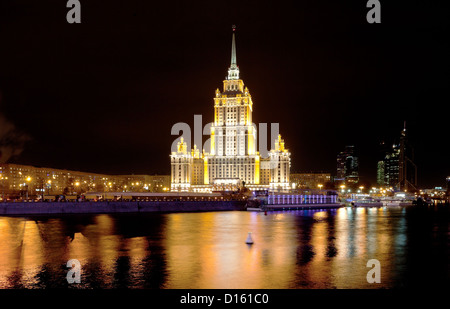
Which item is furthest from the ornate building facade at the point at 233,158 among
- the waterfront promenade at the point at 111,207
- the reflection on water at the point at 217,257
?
the reflection on water at the point at 217,257

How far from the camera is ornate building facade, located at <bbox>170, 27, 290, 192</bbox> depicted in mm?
168000

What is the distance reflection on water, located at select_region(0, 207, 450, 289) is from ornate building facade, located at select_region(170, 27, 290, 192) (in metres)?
117

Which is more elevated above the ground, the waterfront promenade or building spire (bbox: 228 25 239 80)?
building spire (bbox: 228 25 239 80)

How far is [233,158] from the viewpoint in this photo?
16938 centimetres

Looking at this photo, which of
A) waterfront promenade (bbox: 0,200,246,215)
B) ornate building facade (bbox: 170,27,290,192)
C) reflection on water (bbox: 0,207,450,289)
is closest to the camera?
reflection on water (bbox: 0,207,450,289)

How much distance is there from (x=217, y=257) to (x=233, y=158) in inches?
5397

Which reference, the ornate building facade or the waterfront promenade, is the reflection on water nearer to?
the waterfront promenade

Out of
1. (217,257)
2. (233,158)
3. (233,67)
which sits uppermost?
(233,67)

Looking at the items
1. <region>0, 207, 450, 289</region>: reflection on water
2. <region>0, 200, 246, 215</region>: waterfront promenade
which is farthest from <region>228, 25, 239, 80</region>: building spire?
<region>0, 207, 450, 289</region>: reflection on water

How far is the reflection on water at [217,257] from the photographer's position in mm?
24578

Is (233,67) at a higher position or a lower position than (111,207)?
higher

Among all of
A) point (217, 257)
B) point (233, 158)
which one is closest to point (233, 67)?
point (233, 158)

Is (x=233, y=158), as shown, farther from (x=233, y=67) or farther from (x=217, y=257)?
(x=217, y=257)

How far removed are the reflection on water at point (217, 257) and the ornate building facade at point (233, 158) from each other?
117 meters
